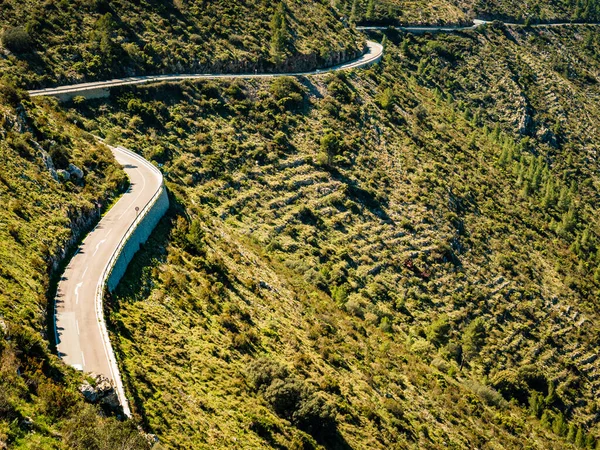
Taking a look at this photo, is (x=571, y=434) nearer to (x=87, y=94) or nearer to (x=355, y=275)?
(x=355, y=275)

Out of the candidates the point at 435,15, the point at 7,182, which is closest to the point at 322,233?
the point at 7,182

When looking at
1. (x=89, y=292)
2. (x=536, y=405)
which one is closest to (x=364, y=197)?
(x=536, y=405)

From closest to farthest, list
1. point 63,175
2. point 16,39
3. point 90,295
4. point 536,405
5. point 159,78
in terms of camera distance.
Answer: point 90,295 < point 63,175 < point 536,405 < point 16,39 < point 159,78

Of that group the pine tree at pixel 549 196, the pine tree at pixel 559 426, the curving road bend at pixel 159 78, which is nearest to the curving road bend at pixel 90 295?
the curving road bend at pixel 159 78

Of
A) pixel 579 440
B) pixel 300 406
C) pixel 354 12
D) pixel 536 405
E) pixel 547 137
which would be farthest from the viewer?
pixel 354 12

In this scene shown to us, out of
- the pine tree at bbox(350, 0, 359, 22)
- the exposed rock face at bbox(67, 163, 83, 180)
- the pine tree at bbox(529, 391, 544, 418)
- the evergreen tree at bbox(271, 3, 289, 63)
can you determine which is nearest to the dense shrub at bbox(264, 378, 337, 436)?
the exposed rock face at bbox(67, 163, 83, 180)

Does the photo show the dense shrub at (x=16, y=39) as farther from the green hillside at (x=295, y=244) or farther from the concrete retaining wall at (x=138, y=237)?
the concrete retaining wall at (x=138, y=237)

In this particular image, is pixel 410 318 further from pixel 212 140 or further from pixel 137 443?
pixel 137 443
